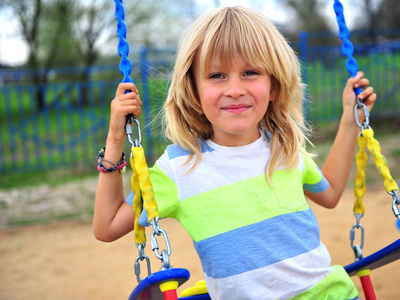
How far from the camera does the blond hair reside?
1.47 meters

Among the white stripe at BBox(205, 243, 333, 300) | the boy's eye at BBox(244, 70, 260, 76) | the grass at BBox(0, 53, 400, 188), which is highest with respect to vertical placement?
the grass at BBox(0, 53, 400, 188)

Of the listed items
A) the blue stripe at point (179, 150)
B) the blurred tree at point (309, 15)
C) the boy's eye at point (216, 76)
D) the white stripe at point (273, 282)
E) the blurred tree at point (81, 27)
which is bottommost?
the white stripe at point (273, 282)

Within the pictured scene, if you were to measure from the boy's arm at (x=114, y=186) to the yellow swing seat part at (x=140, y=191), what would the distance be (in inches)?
3.5

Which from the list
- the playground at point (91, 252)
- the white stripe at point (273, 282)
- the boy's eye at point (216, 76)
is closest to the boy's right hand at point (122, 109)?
the boy's eye at point (216, 76)

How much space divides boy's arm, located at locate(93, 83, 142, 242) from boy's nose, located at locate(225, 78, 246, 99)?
33cm

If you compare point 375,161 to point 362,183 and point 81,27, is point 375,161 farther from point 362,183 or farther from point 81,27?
point 81,27

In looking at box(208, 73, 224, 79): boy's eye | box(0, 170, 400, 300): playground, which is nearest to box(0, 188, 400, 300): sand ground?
box(0, 170, 400, 300): playground

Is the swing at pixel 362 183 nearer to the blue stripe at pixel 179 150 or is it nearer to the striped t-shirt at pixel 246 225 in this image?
the striped t-shirt at pixel 246 225

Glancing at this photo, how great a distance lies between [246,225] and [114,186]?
1.57ft

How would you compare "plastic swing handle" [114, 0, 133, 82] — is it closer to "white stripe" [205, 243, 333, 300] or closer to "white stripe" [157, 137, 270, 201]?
"white stripe" [157, 137, 270, 201]

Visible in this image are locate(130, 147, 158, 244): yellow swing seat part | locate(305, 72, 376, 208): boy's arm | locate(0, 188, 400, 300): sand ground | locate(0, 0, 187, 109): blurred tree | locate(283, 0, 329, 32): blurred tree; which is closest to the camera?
locate(130, 147, 158, 244): yellow swing seat part

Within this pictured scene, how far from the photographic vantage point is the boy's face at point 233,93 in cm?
147

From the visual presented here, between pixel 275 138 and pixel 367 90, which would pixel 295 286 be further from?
pixel 367 90

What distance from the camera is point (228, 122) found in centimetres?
150
